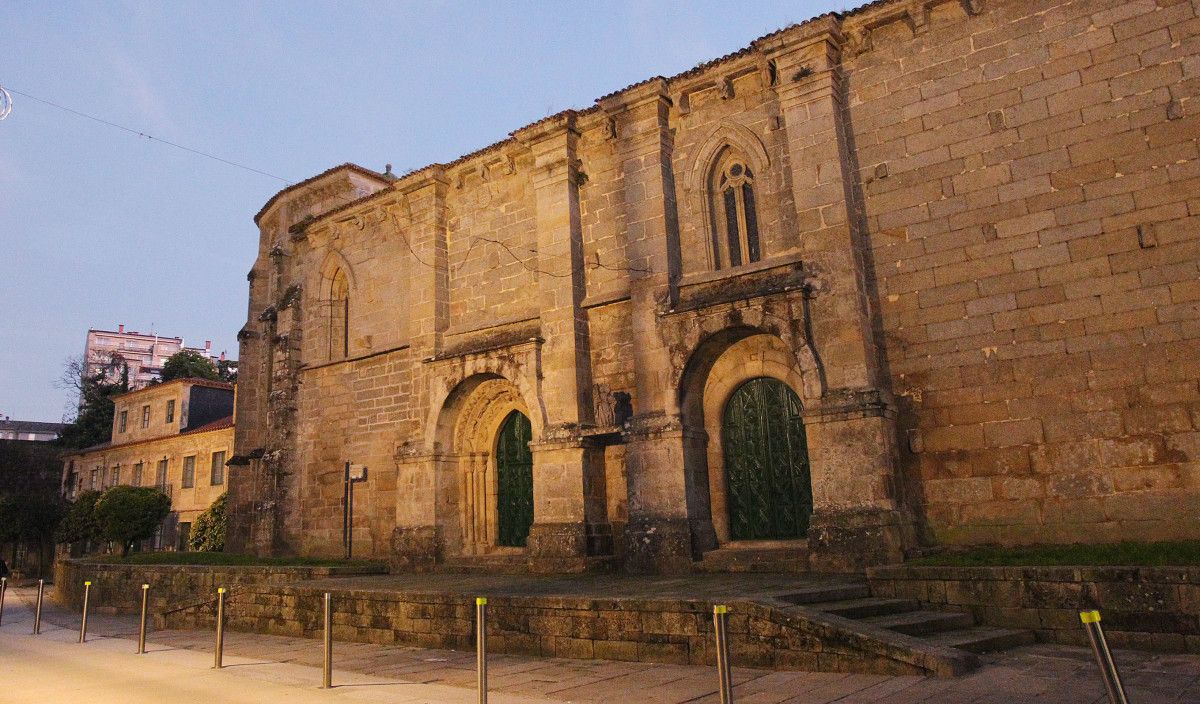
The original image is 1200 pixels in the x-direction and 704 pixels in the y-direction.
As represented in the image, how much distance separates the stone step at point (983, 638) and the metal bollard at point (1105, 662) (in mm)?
3013

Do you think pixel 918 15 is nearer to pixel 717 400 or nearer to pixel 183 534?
pixel 717 400

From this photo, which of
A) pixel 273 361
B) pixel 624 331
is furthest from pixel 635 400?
pixel 273 361

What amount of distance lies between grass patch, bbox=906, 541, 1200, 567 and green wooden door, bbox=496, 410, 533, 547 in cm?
747

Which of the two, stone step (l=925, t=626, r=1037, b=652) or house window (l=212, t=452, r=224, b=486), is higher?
house window (l=212, t=452, r=224, b=486)

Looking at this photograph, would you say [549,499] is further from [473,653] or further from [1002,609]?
[1002,609]

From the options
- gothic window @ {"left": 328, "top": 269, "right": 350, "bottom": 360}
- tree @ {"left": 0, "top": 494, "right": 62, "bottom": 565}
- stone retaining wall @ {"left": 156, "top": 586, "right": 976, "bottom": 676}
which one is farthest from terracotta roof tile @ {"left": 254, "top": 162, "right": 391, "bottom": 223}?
tree @ {"left": 0, "top": 494, "right": 62, "bottom": 565}

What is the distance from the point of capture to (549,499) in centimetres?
1317

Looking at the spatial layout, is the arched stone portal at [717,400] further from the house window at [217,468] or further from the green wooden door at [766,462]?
the house window at [217,468]

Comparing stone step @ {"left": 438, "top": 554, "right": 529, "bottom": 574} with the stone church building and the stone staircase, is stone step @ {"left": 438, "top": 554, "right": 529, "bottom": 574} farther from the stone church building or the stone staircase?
the stone staircase

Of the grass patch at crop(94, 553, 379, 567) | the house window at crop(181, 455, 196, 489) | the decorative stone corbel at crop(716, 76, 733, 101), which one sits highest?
the decorative stone corbel at crop(716, 76, 733, 101)

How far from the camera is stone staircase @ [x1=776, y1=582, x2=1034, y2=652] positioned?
24.3 ft

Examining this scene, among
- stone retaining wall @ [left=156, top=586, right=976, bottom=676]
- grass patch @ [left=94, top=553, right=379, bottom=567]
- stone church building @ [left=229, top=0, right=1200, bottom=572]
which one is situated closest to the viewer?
stone retaining wall @ [left=156, top=586, right=976, bottom=676]

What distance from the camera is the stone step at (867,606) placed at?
8.04 m

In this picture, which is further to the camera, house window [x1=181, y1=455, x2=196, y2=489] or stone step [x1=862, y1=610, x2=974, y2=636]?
house window [x1=181, y1=455, x2=196, y2=489]
